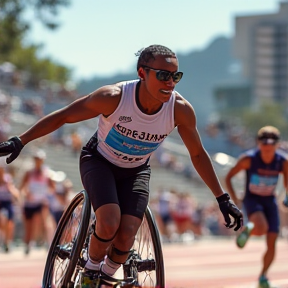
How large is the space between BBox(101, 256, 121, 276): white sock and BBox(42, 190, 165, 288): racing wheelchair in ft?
0.30

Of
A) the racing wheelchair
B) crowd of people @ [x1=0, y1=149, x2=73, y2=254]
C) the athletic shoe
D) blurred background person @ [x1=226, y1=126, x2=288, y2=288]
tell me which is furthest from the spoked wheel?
crowd of people @ [x1=0, y1=149, x2=73, y2=254]

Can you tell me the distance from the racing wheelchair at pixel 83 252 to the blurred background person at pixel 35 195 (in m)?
9.19

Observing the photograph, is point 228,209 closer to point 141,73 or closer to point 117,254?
point 117,254

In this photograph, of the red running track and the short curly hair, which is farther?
the red running track

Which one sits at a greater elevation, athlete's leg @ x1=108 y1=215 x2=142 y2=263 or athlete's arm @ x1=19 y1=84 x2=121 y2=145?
athlete's arm @ x1=19 y1=84 x2=121 y2=145

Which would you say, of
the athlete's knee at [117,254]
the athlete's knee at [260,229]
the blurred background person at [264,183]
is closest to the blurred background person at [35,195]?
the blurred background person at [264,183]

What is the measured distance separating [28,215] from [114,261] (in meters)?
10.5

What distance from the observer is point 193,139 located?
6.65 m

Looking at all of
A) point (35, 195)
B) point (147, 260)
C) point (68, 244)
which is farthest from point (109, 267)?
point (35, 195)

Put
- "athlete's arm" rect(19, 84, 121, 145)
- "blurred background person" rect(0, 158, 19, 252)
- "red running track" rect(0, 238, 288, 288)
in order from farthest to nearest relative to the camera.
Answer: "blurred background person" rect(0, 158, 19, 252) → "red running track" rect(0, 238, 288, 288) → "athlete's arm" rect(19, 84, 121, 145)

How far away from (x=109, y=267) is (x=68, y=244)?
1.83 ft

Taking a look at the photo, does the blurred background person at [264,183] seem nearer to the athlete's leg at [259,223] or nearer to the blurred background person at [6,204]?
the athlete's leg at [259,223]

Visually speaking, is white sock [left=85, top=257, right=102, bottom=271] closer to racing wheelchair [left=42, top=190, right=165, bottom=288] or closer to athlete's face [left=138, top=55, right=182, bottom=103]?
racing wheelchair [left=42, top=190, right=165, bottom=288]

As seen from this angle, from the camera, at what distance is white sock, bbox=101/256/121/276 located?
6414 millimetres
